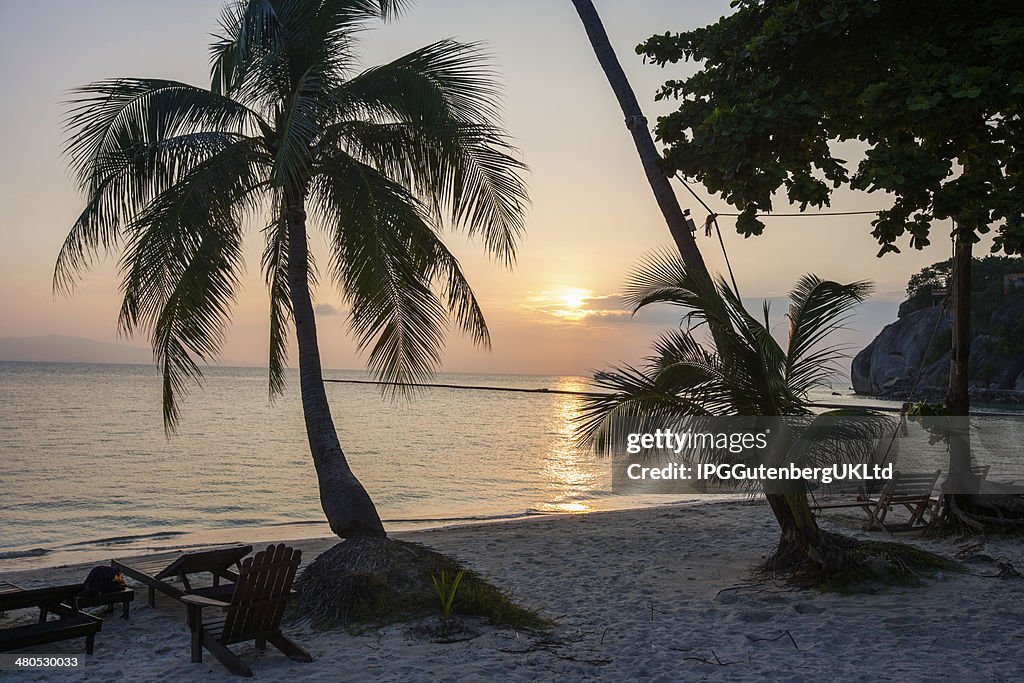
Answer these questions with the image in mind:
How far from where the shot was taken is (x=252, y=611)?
5.25 metres

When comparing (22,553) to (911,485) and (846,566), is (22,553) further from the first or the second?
(911,485)

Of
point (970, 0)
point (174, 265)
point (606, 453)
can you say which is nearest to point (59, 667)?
point (174, 265)

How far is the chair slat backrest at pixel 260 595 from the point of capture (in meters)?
5.15

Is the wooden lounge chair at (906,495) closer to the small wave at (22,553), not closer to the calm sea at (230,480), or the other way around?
the calm sea at (230,480)

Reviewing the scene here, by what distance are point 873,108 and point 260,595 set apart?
549cm

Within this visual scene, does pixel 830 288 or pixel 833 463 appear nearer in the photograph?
pixel 833 463

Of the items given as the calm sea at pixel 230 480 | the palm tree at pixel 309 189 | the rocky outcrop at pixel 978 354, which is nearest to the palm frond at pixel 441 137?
the palm tree at pixel 309 189

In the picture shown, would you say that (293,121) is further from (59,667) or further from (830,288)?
(830,288)

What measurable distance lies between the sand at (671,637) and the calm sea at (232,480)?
1.76 metres

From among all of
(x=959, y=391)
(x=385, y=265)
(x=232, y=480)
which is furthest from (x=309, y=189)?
(x=232, y=480)

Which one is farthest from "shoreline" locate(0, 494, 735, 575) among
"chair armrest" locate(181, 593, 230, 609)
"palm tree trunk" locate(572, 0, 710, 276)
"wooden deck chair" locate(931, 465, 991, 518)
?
"palm tree trunk" locate(572, 0, 710, 276)

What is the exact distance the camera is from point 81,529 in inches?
607

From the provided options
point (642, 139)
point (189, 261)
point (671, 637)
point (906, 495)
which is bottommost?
point (671, 637)

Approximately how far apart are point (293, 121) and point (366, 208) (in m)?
1.36
